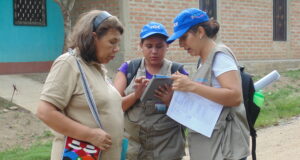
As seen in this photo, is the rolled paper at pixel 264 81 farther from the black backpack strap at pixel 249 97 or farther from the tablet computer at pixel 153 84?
the tablet computer at pixel 153 84

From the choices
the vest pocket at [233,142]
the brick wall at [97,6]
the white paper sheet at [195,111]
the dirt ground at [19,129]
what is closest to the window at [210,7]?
the brick wall at [97,6]

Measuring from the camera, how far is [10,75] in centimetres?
988

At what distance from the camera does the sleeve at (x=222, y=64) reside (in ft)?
8.72

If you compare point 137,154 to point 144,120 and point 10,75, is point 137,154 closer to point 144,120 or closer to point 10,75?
A: point 144,120

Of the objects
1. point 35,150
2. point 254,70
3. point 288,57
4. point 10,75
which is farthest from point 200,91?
point 288,57

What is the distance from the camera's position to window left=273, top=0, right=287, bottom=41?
1433cm

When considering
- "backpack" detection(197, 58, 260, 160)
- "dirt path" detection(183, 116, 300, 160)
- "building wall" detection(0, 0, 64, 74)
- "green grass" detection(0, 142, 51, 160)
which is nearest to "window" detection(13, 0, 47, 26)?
"building wall" detection(0, 0, 64, 74)

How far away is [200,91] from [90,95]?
2.40 ft

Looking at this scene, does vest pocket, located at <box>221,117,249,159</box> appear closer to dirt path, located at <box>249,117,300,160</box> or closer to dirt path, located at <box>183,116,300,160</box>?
dirt path, located at <box>183,116,300,160</box>

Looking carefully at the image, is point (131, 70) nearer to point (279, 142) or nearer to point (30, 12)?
point (279, 142)

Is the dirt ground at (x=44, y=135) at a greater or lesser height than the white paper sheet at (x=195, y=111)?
lesser

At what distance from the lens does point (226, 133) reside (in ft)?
8.95

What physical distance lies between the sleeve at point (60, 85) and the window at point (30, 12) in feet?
28.7

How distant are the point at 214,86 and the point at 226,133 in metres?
0.32
